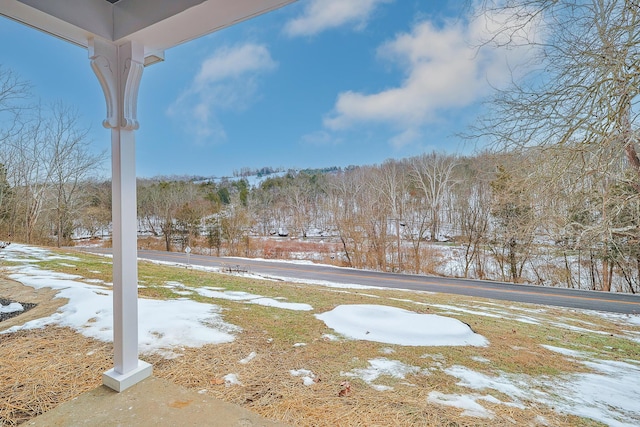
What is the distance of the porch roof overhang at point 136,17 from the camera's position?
104 centimetres

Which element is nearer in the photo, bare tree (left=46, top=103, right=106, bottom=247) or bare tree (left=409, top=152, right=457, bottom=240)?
bare tree (left=46, top=103, right=106, bottom=247)

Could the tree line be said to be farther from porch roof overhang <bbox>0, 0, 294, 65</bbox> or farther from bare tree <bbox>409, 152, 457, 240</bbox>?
porch roof overhang <bbox>0, 0, 294, 65</bbox>

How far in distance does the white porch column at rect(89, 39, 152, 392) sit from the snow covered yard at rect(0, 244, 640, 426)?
0.27 meters

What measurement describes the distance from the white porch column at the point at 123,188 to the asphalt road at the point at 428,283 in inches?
149

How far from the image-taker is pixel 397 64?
4879 millimetres

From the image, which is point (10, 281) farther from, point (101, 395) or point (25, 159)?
point (101, 395)

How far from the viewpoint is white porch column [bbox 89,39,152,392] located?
1338 millimetres

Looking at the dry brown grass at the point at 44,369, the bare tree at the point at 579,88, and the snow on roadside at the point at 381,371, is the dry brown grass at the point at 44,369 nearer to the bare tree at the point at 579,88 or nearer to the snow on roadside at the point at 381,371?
the snow on roadside at the point at 381,371

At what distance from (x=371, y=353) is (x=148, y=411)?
130cm

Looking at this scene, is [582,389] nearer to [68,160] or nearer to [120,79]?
[120,79]

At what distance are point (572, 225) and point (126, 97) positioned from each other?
2.90m

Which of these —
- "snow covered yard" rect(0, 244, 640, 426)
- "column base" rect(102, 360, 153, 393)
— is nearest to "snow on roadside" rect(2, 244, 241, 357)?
"snow covered yard" rect(0, 244, 640, 426)

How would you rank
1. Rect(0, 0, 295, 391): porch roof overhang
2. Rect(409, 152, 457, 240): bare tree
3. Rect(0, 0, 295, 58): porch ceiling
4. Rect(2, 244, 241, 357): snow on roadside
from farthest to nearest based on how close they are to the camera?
1. Rect(409, 152, 457, 240): bare tree
2. Rect(2, 244, 241, 357): snow on roadside
3. Rect(0, 0, 295, 391): porch roof overhang
4. Rect(0, 0, 295, 58): porch ceiling

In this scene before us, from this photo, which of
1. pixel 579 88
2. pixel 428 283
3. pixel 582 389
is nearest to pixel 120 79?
pixel 579 88
